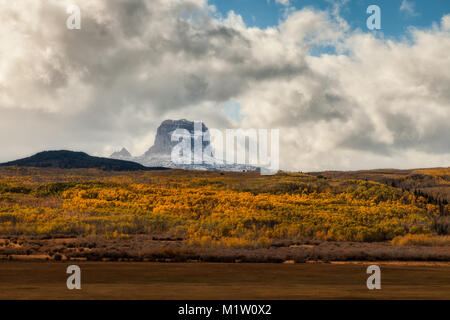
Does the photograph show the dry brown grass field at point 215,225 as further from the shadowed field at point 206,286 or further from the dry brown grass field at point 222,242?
the shadowed field at point 206,286

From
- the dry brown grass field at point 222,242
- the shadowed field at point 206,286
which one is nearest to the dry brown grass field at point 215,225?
the dry brown grass field at point 222,242

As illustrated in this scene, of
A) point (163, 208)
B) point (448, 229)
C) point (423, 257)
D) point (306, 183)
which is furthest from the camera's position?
point (306, 183)

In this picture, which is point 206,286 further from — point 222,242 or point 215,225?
point 215,225

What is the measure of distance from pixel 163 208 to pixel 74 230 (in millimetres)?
16549

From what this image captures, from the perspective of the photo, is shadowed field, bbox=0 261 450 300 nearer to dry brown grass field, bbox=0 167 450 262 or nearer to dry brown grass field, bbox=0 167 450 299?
dry brown grass field, bbox=0 167 450 299

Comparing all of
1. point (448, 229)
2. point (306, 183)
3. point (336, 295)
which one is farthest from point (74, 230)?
point (306, 183)

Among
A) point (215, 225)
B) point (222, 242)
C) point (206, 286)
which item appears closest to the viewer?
point (206, 286)

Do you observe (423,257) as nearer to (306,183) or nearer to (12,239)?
(12,239)

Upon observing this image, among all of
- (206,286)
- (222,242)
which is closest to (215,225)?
(222,242)

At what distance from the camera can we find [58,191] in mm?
72688
